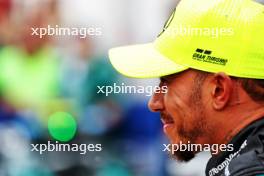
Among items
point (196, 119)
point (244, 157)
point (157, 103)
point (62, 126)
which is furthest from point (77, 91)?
point (244, 157)

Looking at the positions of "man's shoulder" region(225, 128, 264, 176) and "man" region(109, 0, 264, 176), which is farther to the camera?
"man" region(109, 0, 264, 176)

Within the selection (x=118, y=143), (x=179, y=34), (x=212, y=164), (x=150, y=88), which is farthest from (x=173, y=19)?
(x=118, y=143)

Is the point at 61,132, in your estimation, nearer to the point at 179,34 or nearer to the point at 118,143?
the point at 118,143

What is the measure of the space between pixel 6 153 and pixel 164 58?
71.0 inches

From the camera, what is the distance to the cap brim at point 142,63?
64.7 inches

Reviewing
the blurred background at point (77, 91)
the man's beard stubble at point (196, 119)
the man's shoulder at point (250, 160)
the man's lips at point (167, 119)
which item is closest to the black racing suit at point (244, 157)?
the man's shoulder at point (250, 160)

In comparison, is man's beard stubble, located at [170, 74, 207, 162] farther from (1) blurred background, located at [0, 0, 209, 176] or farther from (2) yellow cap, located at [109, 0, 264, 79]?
(1) blurred background, located at [0, 0, 209, 176]

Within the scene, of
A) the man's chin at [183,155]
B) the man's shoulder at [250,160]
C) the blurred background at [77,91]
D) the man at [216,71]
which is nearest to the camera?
the man's shoulder at [250,160]

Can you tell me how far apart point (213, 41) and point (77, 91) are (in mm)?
1707

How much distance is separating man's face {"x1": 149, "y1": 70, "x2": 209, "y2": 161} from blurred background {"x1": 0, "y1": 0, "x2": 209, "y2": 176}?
147 cm

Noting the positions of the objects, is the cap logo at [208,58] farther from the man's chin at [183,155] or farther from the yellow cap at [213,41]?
the man's chin at [183,155]

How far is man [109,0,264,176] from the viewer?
5.12 feet

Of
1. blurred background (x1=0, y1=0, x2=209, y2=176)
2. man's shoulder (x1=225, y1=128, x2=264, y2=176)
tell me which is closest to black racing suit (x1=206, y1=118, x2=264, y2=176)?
man's shoulder (x1=225, y1=128, x2=264, y2=176)

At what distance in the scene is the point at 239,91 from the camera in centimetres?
157
